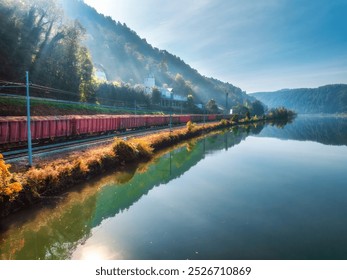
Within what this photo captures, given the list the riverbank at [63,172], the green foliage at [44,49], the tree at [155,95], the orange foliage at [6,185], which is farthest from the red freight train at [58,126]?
the tree at [155,95]

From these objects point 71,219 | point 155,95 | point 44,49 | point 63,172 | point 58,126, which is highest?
point 44,49

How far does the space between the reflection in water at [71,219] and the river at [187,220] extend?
4cm

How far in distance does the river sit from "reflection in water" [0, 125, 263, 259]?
0.12 ft

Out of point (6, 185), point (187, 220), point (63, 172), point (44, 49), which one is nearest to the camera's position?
point (6, 185)

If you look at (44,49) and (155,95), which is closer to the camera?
(44,49)

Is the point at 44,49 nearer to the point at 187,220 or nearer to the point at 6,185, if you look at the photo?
the point at 6,185

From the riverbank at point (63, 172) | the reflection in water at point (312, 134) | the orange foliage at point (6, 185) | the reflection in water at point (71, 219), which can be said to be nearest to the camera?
the reflection in water at point (71, 219)

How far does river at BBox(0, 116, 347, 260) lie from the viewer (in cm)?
953

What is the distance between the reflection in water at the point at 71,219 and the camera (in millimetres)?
9523

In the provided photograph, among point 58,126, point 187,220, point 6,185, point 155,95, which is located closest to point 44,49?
→ point 58,126

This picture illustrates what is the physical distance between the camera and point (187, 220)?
1220 centimetres

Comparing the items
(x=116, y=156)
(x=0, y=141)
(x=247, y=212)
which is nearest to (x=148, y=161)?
(x=116, y=156)

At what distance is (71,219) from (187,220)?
5.45 m

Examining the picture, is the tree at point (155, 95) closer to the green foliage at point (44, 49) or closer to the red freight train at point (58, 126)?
the green foliage at point (44, 49)
